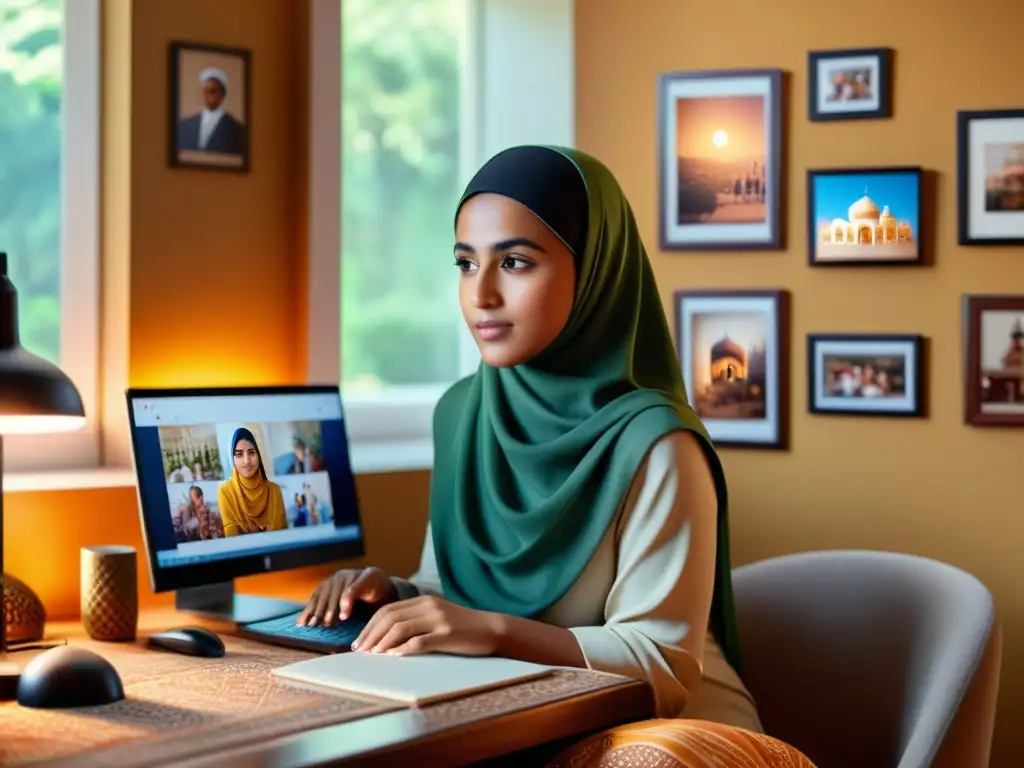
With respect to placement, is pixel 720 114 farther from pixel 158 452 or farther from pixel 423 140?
pixel 158 452

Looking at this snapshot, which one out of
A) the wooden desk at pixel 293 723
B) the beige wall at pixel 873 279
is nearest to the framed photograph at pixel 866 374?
the beige wall at pixel 873 279

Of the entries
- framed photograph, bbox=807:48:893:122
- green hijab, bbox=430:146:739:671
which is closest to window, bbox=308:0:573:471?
framed photograph, bbox=807:48:893:122

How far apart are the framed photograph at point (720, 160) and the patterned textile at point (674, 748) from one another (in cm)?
141

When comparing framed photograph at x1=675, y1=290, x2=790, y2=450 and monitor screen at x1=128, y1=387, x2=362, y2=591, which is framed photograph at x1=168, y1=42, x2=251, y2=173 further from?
framed photograph at x1=675, y1=290, x2=790, y2=450

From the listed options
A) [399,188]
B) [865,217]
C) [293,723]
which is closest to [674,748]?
[293,723]

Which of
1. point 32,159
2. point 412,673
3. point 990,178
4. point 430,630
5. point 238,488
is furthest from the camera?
point 990,178

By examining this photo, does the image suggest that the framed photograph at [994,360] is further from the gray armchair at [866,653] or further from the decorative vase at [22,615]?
the decorative vase at [22,615]

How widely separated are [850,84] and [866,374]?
1.92 ft

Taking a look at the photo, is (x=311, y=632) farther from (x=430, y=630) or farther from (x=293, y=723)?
(x=293, y=723)

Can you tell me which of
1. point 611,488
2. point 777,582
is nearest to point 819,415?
point 777,582

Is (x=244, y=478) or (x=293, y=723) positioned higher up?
(x=244, y=478)

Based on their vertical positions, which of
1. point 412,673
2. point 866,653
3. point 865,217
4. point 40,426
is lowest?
point 866,653

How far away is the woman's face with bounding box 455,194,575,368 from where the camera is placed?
1900 millimetres

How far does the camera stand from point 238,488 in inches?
81.4
